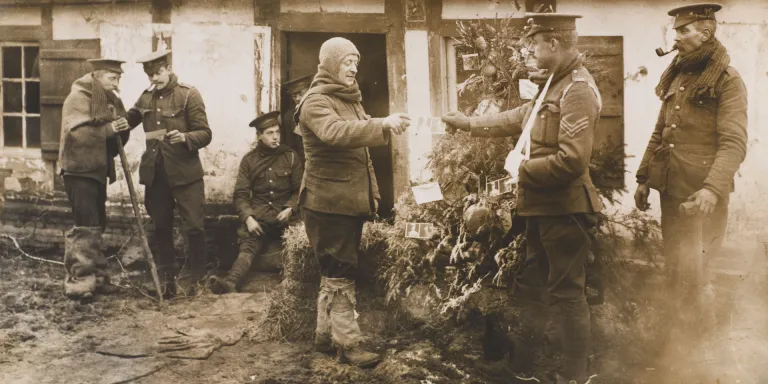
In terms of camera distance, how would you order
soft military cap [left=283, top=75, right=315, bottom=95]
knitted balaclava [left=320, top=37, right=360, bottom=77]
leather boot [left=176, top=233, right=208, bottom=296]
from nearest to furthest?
knitted balaclava [left=320, top=37, right=360, bottom=77]
leather boot [left=176, top=233, right=208, bottom=296]
soft military cap [left=283, top=75, right=315, bottom=95]

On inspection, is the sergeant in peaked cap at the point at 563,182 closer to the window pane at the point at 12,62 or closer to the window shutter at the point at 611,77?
the window shutter at the point at 611,77

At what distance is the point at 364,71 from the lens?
818 centimetres

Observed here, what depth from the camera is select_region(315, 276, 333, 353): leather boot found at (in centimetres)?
516

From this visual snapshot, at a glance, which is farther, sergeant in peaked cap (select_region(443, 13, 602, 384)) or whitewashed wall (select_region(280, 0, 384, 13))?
whitewashed wall (select_region(280, 0, 384, 13))

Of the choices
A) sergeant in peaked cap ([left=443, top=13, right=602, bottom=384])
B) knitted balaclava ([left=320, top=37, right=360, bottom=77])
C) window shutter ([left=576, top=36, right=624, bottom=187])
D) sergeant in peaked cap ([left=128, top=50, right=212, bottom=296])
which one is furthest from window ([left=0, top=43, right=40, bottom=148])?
sergeant in peaked cap ([left=443, top=13, right=602, bottom=384])

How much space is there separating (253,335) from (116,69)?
2.94 m

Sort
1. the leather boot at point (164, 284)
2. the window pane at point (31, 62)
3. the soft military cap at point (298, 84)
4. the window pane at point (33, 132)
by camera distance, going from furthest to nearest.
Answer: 1. the window pane at point (33, 132)
2. the window pane at point (31, 62)
3. the soft military cap at point (298, 84)
4. the leather boot at point (164, 284)

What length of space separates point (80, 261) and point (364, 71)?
11.6ft

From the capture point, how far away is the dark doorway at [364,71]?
8.11 m

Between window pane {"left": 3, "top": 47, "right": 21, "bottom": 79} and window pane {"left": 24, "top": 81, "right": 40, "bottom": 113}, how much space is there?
197 mm

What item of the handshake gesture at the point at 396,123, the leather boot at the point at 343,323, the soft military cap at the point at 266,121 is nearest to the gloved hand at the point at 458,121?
the handshake gesture at the point at 396,123

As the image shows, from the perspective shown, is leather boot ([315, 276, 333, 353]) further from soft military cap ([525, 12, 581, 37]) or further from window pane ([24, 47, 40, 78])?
window pane ([24, 47, 40, 78])

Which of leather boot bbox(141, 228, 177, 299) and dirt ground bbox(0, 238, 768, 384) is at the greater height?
leather boot bbox(141, 228, 177, 299)

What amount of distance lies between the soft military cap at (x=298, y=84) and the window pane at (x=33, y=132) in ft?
11.4
